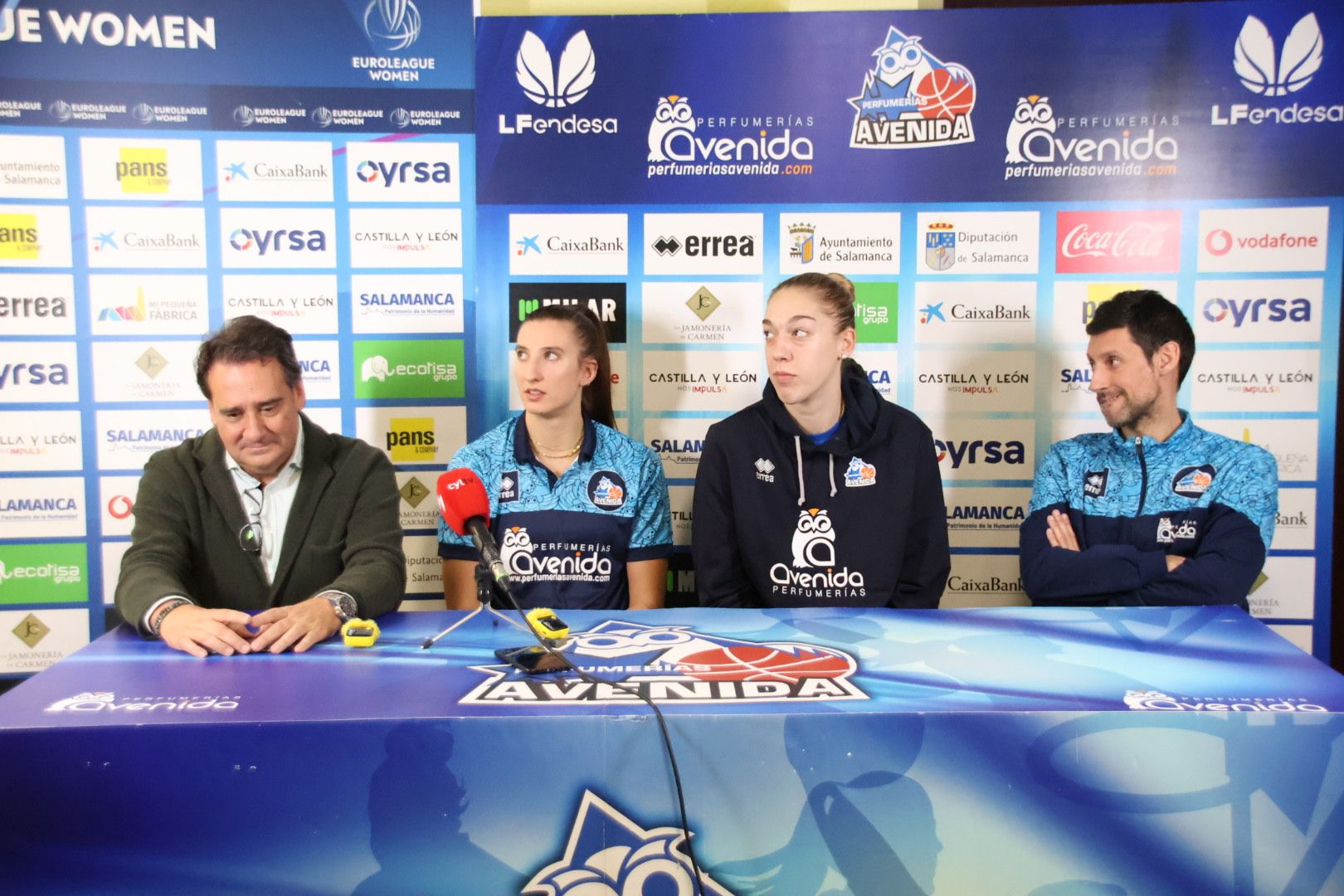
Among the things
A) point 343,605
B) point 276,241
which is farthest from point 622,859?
point 276,241

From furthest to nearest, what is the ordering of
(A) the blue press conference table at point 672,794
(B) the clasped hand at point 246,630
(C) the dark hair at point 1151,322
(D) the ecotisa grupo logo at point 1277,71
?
(D) the ecotisa grupo logo at point 1277,71
(C) the dark hair at point 1151,322
(B) the clasped hand at point 246,630
(A) the blue press conference table at point 672,794

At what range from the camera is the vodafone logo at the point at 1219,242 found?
10.2ft

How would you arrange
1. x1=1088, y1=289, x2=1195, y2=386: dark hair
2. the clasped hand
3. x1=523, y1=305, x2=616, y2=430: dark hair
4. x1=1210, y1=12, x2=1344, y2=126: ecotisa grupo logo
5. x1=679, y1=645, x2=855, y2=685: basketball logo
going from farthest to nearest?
1. x1=1210, y1=12, x2=1344, y2=126: ecotisa grupo logo
2. x1=523, y1=305, x2=616, y2=430: dark hair
3. x1=1088, y1=289, x2=1195, y2=386: dark hair
4. the clasped hand
5. x1=679, y1=645, x2=855, y2=685: basketball logo

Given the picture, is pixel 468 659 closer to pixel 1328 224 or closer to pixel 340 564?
pixel 340 564

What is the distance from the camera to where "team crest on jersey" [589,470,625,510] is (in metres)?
2.58

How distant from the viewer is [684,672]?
1.44 m

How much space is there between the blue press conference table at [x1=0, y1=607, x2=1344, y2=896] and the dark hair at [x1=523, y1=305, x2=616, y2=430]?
5.04ft

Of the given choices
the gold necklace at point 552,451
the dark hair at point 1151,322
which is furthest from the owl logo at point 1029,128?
the gold necklace at point 552,451

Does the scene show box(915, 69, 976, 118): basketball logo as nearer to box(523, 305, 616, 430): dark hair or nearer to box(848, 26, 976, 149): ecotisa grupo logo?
box(848, 26, 976, 149): ecotisa grupo logo

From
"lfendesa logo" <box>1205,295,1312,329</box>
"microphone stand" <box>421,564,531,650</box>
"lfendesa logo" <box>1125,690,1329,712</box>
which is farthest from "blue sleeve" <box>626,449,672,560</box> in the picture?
"lfendesa logo" <box>1205,295,1312,329</box>

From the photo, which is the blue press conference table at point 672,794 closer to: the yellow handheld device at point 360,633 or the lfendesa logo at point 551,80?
the yellow handheld device at point 360,633

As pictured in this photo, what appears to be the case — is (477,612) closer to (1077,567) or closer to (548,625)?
(548,625)

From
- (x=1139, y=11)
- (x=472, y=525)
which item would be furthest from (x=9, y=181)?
(x=1139, y=11)

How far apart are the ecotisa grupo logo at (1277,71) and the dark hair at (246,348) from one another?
3038mm
